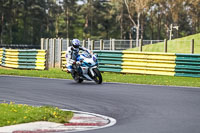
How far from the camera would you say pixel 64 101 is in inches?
525

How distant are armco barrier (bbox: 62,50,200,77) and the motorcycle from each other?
14.5ft

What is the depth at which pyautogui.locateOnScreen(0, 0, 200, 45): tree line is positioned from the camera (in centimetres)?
9438

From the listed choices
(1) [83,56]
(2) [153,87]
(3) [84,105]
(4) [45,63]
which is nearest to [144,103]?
(3) [84,105]

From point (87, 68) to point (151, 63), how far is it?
4.87 meters

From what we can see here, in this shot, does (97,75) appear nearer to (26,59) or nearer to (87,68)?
(87,68)

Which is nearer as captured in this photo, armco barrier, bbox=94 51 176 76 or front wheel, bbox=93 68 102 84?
front wheel, bbox=93 68 102 84

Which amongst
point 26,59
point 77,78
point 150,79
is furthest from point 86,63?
point 26,59

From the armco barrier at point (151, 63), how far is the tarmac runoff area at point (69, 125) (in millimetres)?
11433

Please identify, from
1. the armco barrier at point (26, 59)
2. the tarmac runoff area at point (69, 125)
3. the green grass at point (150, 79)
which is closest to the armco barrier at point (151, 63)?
the green grass at point (150, 79)

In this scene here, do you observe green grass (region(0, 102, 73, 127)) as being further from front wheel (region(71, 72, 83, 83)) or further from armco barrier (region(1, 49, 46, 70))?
armco barrier (region(1, 49, 46, 70))

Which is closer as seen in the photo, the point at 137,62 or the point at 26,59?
the point at 137,62

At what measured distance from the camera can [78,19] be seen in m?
114

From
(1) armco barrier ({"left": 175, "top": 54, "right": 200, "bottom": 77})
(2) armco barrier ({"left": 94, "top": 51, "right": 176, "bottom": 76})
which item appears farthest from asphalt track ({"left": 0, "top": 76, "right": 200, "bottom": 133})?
(2) armco barrier ({"left": 94, "top": 51, "right": 176, "bottom": 76})

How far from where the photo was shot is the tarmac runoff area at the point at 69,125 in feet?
28.7
